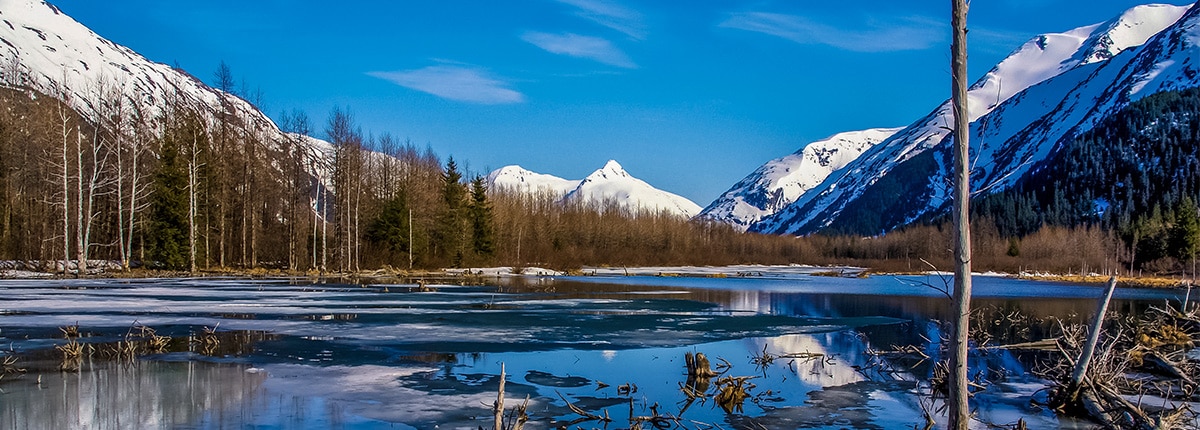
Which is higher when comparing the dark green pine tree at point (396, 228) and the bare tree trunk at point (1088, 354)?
the dark green pine tree at point (396, 228)

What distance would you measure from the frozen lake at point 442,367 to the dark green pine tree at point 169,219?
70.2 feet

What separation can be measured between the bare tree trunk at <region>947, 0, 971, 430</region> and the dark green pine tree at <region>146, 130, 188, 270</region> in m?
48.4

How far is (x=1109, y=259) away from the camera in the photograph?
10675 centimetres

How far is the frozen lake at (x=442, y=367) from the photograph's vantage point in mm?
9633

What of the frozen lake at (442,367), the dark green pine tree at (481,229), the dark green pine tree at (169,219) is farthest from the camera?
the dark green pine tree at (481,229)

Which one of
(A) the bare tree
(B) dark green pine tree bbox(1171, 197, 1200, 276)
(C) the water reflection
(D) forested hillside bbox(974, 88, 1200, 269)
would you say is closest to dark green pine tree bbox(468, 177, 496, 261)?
(A) the bare tree

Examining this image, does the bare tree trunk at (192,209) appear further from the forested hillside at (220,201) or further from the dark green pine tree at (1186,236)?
the dark green pine tree at (1186,236)

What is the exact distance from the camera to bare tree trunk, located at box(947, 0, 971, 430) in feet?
20.1

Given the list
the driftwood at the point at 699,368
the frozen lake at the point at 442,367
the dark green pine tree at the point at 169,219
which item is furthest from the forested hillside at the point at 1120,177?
the driftwood at the point at 699,368

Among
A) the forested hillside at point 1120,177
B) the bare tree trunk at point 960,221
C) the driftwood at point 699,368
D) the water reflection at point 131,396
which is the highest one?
the forested hillside at point 1120,177

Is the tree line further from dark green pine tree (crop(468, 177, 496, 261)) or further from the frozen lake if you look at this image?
the frozen lake

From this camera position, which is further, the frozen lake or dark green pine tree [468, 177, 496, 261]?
dark green pine tree [468, 177, 496, 261]

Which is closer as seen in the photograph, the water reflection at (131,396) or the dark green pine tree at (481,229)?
the water reflection at (131,396)

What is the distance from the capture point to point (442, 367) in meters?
13.5
